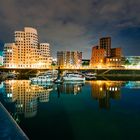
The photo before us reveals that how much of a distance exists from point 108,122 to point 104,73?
371 ft

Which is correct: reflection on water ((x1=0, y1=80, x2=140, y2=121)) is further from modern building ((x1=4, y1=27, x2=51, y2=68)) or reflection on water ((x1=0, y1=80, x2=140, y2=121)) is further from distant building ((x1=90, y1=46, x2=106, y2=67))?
distant building ((x1=90, y1=46, x2=106, y2=67))

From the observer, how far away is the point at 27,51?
169000 mm

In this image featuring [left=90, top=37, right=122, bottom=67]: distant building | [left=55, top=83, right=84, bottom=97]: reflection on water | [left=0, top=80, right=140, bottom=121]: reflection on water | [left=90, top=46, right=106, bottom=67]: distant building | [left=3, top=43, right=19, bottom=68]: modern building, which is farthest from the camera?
[left=90, top=46, right=106, bottom=67]: distant building

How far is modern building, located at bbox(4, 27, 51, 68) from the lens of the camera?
16460 centimetres

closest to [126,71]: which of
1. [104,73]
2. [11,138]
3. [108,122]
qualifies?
[104,73]

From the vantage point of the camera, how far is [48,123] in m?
22.7

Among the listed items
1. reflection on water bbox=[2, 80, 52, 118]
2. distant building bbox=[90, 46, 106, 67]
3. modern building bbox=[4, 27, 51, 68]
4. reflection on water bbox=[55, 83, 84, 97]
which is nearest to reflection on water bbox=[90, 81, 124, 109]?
reflection on water bbox=[55, 83, 84, 97]

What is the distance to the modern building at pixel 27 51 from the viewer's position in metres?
165

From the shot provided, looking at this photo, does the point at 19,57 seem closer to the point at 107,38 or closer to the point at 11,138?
the point at 107,38

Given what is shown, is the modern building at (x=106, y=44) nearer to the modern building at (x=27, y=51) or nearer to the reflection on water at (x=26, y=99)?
the modern building at (x=27, y=51)

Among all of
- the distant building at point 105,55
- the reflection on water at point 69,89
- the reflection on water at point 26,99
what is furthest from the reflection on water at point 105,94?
the distant building at point 105,55

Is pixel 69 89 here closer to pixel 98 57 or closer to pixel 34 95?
pixel 34 95

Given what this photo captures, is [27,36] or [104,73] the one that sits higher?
[27,36]

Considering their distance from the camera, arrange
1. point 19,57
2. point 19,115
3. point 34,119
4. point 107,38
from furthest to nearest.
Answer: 1. point 107,38
2. point 19,57
3. point 19,115
4. point 34,119
